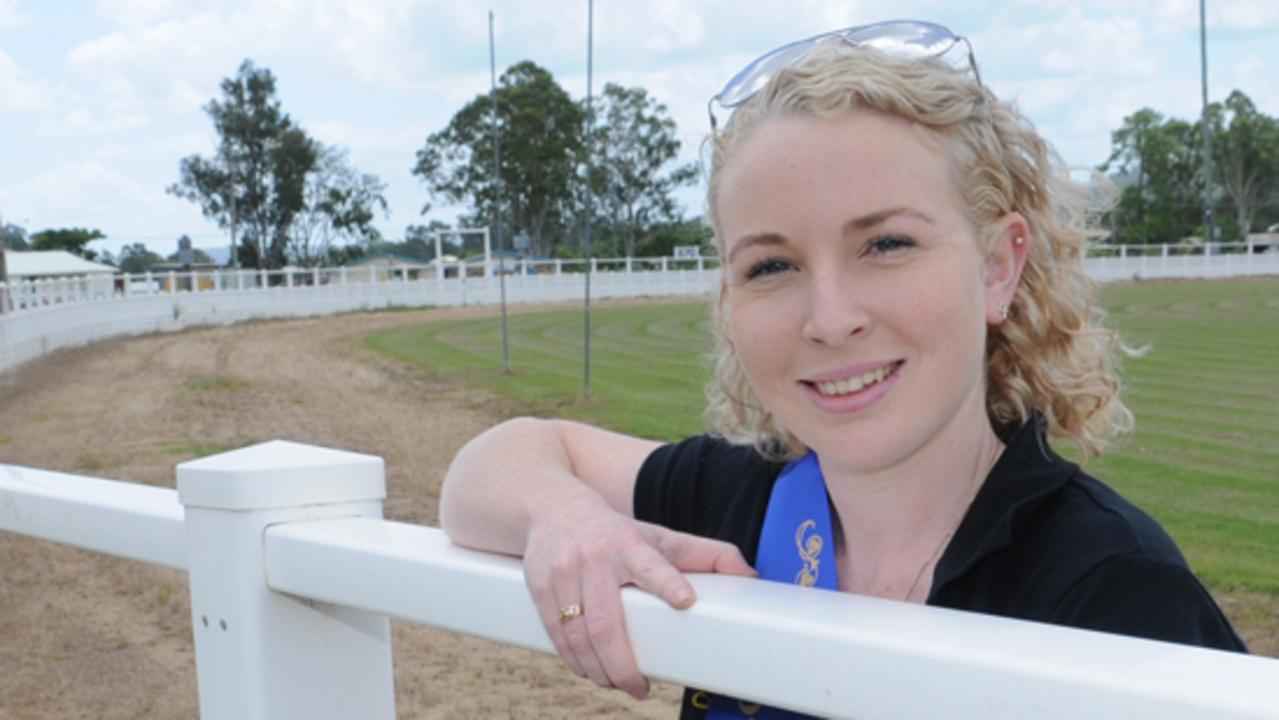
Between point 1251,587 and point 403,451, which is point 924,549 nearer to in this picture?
point 1251,587

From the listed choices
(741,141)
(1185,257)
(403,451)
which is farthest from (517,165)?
(741,141)

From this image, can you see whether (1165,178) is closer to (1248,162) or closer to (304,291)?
(1248,162)

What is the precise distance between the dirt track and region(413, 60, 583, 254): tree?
145ft

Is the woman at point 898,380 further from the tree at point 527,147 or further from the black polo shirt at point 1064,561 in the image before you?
the tree at point 527,147

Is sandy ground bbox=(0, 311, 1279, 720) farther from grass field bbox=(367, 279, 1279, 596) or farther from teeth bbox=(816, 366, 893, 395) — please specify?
teeth bbox=(816, 366, 893, 395)

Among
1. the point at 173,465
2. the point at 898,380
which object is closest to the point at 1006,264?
the point at 898,380

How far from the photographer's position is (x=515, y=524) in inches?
62.2

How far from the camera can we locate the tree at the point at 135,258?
91062 millimetres

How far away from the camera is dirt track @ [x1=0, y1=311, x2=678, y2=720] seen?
4828 mm

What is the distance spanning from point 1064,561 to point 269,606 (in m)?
0.85

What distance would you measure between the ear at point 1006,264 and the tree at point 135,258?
92.7 meters

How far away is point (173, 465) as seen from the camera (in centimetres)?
1030

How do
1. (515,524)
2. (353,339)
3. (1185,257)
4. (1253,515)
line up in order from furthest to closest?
(1185,257) → (353,339) → (1253,515) → (515,524)

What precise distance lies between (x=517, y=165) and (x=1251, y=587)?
65.0m
